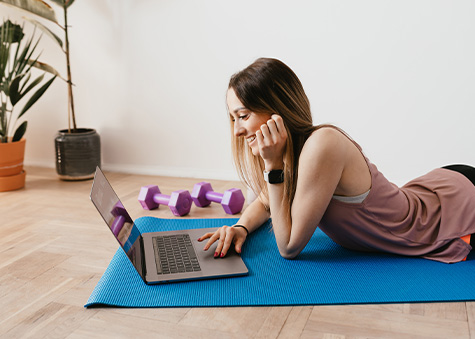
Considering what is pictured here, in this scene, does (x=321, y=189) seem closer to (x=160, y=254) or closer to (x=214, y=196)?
(x=160, y=254)

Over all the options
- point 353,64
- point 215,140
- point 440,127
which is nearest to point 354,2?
point 353,64

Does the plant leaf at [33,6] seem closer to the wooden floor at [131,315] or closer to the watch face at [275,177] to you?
the wooden floor at [131,315]

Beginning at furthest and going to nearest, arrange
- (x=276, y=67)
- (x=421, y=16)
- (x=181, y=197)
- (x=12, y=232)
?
(x=421, y=16), (x=181, y=197), (x=12, y=232), (x=276, y=67)

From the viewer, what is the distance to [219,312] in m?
1.48

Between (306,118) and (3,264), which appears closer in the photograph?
(306,118)

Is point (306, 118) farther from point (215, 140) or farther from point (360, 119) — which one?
point (215, 140)

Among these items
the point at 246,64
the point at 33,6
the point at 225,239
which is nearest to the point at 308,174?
the point at 225,239

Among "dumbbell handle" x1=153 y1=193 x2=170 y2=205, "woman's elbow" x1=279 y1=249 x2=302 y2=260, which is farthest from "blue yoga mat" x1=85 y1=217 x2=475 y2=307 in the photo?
"dumbbell handle" x1=153 y1=193 x2=170 y2=205

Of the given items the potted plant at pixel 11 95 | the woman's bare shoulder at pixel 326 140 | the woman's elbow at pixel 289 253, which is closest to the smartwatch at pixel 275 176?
the woman's bare shoulder at pixel 326 140

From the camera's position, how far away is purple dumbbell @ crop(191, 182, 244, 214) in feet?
8.28

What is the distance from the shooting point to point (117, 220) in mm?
1578

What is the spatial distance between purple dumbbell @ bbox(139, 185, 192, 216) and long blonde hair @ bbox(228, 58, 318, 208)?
37.6 inches

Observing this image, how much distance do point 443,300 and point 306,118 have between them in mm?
699

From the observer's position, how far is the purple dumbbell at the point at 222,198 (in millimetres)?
2523
